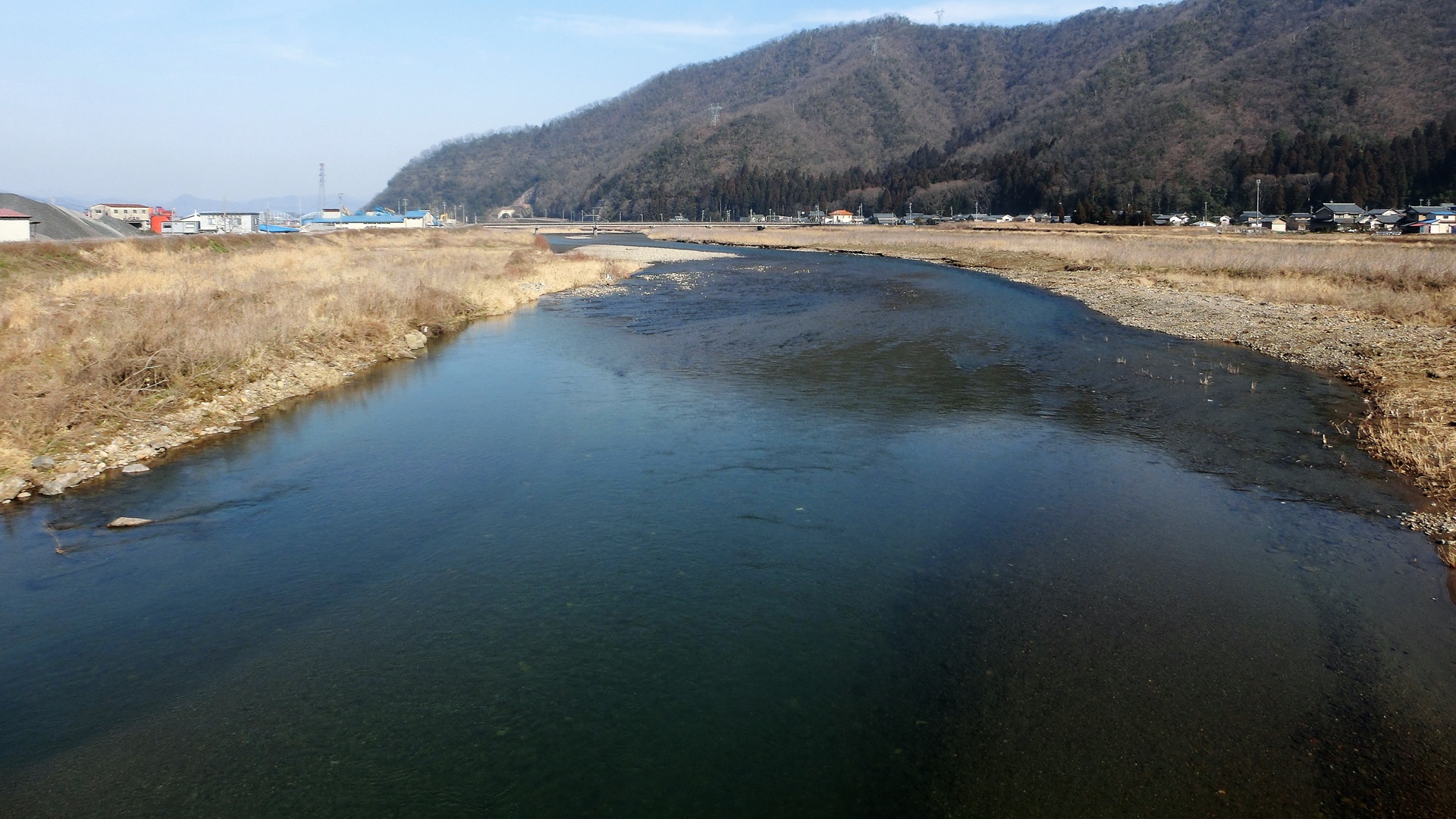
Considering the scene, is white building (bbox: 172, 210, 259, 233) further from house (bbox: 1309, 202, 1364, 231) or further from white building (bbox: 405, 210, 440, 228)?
house (bbox: 1309, 202, 1364, 231)

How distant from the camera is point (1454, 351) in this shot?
1627 cm

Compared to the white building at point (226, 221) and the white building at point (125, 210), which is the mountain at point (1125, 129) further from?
the white building at point (125, 210)

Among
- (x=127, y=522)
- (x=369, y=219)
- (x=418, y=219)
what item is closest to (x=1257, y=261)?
(x=127, y=522)

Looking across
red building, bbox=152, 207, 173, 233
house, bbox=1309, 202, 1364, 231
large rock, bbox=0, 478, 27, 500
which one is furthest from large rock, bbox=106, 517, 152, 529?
house, bbox=1309, 202, 1364, 231

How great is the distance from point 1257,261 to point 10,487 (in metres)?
37.3

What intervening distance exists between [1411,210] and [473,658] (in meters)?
77.8

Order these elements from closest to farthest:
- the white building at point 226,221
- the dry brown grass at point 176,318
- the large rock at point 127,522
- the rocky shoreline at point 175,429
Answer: the large rock at point 127,522 → the rocky shoreline at point 175,429 → the dry brown grass at point 176,318 → the white building at point 226,221

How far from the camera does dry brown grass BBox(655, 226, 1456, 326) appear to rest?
24.0m

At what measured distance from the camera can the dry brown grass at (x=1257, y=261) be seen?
24000 millimetres

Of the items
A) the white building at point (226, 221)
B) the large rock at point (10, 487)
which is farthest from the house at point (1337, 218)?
the white building at point (226, 221)

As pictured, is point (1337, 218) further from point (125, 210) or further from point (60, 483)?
point (125, 210)

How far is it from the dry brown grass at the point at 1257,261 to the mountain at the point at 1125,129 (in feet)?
90.0

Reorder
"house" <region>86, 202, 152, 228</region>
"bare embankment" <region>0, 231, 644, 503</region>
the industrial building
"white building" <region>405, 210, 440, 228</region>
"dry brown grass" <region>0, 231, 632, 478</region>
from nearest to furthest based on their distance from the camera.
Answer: "bare embankment" <region>0, 231, 644, 503</region> → "dry brown grass" <region>0, 231, 632, 478</region> → "house" <region>86, 202, 152, 228</region> → the industrial building → "white building" <region>405, 210, 440, 228</region>

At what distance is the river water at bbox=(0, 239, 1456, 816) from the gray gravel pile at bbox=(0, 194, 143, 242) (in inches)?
1322
